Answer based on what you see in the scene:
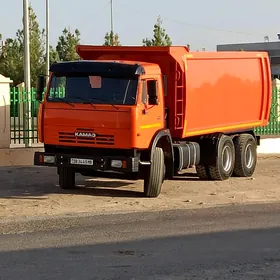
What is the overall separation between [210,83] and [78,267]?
344 inches

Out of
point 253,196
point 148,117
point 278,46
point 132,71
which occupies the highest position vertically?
point 278,46

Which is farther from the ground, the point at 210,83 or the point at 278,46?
the point at 278,46

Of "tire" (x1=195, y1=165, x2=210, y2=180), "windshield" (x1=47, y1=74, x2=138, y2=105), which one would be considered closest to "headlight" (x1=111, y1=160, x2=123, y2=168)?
"windshield" (x1=47, y1=74, x2=138, y2=105)

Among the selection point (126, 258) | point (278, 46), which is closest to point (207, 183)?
point (126, 258)

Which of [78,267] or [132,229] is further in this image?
[132,229]

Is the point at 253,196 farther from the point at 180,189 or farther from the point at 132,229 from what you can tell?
the point at 132,229

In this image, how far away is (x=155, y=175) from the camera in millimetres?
13500

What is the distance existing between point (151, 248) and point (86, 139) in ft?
15.3

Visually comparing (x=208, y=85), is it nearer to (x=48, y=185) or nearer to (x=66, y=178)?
(x=66, y=178)

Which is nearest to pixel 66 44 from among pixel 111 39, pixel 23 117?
pixel 111 39

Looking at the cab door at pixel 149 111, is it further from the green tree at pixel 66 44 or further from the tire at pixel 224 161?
the green tree at pixel 66 44

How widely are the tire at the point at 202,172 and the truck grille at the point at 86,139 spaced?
4.06m

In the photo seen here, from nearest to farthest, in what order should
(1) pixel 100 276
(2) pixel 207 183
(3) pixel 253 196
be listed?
(1) pixel 100 276
(3) pixel 253 196
(2) pixel 207 183

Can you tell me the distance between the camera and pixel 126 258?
8258mm
